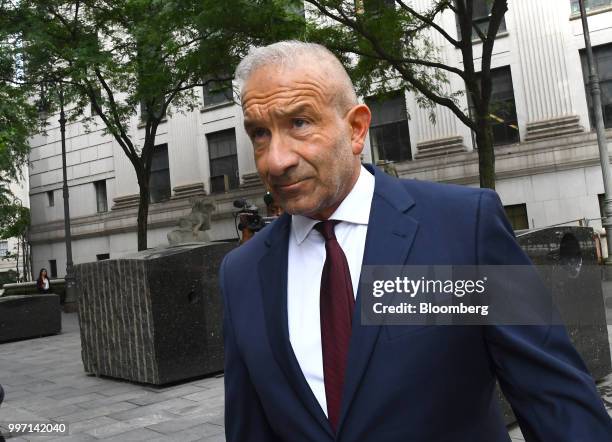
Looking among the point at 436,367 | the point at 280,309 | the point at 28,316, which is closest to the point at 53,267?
the point at 28,316

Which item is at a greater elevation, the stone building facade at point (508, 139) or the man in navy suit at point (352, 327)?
the stone building facade at point (508, 139)

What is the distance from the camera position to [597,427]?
126cm

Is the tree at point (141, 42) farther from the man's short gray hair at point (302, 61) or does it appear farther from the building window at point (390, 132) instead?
the man's short gray hair at point (302, 61)

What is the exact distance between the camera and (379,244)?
4.95 feet

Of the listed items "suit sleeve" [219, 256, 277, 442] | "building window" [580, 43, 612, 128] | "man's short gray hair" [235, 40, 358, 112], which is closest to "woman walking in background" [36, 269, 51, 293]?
"building window" [580, 43, 612, 128]

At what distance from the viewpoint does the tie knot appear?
62.8 inches

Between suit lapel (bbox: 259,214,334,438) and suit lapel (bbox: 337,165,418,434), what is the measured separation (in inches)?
4.4

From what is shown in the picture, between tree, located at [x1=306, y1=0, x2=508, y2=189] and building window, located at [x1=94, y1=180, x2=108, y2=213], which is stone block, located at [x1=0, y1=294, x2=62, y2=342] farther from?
building window, located at [x1=94, y1=180, x2=108, y2=213]

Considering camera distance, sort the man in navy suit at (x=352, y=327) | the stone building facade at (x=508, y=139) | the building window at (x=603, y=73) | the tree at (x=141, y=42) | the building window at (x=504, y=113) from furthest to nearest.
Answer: the building window at (x=504, y=113) → the building window at (x=603, y=73) → the stone building facade at (x=508, y=139) → the tree at (x=141, y=42) → the man in navy suit at (x=352, y=327)

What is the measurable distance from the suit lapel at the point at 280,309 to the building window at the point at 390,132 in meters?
19.7

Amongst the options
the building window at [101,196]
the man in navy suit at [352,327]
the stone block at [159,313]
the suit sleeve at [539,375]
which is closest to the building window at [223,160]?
the building window at [101,196]

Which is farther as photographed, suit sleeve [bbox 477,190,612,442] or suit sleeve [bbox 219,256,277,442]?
suit sleeve [bbox 219,256,277,442]

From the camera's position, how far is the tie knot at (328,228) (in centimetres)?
160

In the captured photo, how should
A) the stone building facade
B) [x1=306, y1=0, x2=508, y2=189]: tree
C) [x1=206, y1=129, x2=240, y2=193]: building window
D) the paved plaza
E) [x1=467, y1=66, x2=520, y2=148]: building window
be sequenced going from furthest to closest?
[x1=206, y1=129, x2=240, y2=193]: building window < [x1=467, y1=66, x2=520, y2=148]: building window < the stone building facade < [x1=306, y1=0, x2=508, y2=189]: tree < the paved plaza
